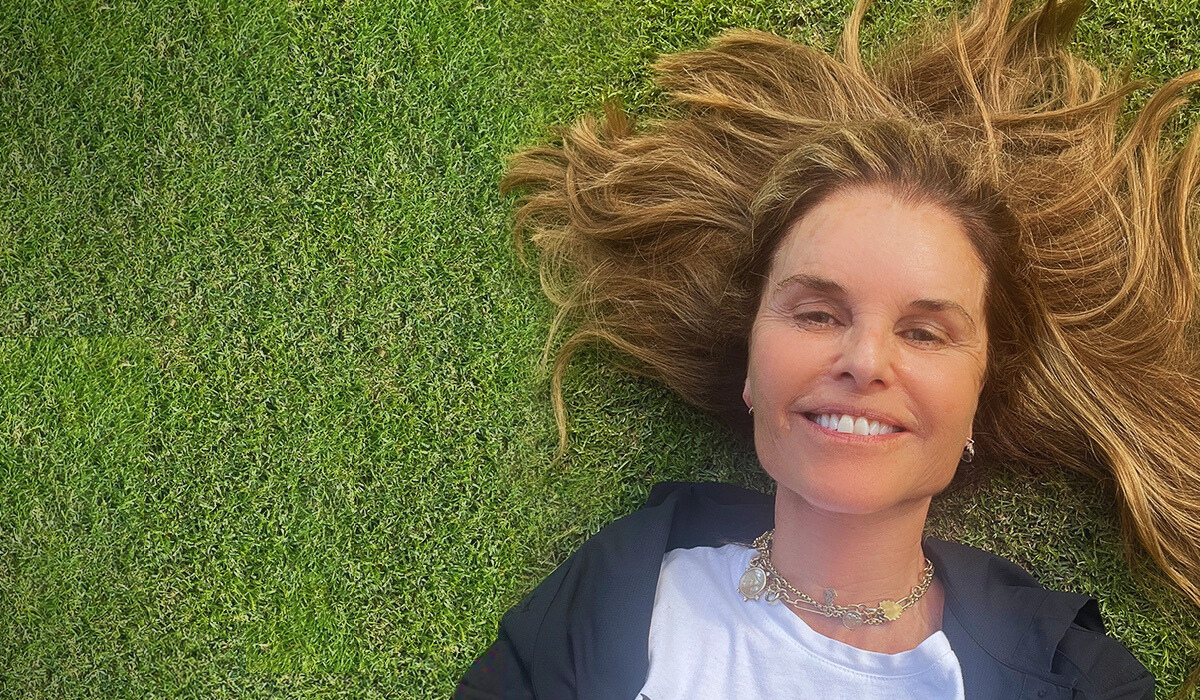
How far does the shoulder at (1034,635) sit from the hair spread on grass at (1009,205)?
0.37 meters

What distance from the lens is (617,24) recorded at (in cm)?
297

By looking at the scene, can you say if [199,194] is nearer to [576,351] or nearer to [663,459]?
[576,351]

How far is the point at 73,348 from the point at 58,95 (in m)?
0.85

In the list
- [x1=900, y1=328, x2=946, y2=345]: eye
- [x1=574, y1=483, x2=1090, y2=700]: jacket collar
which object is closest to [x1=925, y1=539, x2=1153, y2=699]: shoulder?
[x1=574, y1=483, x2=1090, y2=700]: jacket collar

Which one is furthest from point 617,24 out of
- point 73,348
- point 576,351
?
point 73,348

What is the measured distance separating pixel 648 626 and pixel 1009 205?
1.47m

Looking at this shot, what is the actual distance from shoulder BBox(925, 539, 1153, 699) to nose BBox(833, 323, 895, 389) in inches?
→ 28.8

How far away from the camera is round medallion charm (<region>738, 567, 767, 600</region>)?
2.46 meters

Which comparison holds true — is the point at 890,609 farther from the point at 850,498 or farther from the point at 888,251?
the point at 888,251

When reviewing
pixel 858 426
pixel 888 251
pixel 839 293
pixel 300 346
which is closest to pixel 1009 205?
pixel 888 251

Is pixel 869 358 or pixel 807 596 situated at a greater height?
pixel 869 358

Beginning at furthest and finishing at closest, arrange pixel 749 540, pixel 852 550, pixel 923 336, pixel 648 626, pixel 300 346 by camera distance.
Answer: pixel 300 346 < pixel 749 540 < pixel 648 626 < pixel 852 550 < pixel 923 336

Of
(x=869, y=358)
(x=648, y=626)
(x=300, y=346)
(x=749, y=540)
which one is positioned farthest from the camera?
(x=300, y=346)

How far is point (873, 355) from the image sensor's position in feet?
6.78
